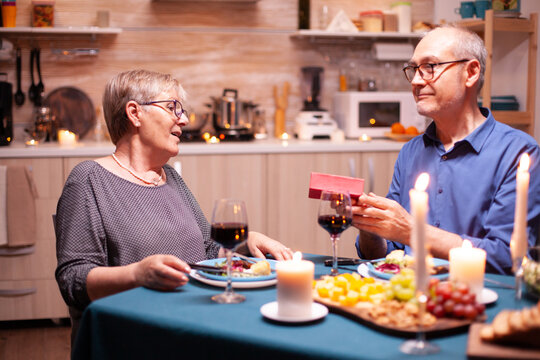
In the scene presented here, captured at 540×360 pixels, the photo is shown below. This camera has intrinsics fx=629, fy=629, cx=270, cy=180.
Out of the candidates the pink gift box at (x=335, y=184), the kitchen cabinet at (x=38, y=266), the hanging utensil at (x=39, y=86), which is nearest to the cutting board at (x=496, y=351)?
the pink gift box at (x=335, y=184)

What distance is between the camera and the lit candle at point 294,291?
1218 millimetres

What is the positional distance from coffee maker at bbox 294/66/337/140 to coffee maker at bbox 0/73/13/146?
186 cm

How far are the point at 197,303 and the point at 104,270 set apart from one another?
1.25 ft

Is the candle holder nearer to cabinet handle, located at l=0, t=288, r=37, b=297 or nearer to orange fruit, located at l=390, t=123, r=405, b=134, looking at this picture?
cabinet handle, located at l=0, t=288, r=37, b=297

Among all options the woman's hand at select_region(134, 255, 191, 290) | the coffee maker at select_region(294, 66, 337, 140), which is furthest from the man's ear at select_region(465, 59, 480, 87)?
the coffee maker at select_region(294, 66, 337, 140)

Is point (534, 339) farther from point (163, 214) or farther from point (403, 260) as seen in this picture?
point (163, 214)

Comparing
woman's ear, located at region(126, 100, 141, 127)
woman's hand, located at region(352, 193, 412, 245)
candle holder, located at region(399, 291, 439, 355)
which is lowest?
candle holder, located at region(399, 291, 439, 355)

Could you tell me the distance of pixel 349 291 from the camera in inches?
52.4

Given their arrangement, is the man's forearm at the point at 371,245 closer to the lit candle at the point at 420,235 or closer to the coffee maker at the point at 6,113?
the lit candle at the point at 420,235

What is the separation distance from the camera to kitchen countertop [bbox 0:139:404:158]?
3596mm

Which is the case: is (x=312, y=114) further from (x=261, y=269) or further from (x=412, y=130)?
(x=261, y=269)

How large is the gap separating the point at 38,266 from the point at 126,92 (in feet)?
6.58

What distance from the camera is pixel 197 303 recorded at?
53.1 inches

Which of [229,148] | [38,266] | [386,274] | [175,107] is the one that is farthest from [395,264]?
[38,266]
